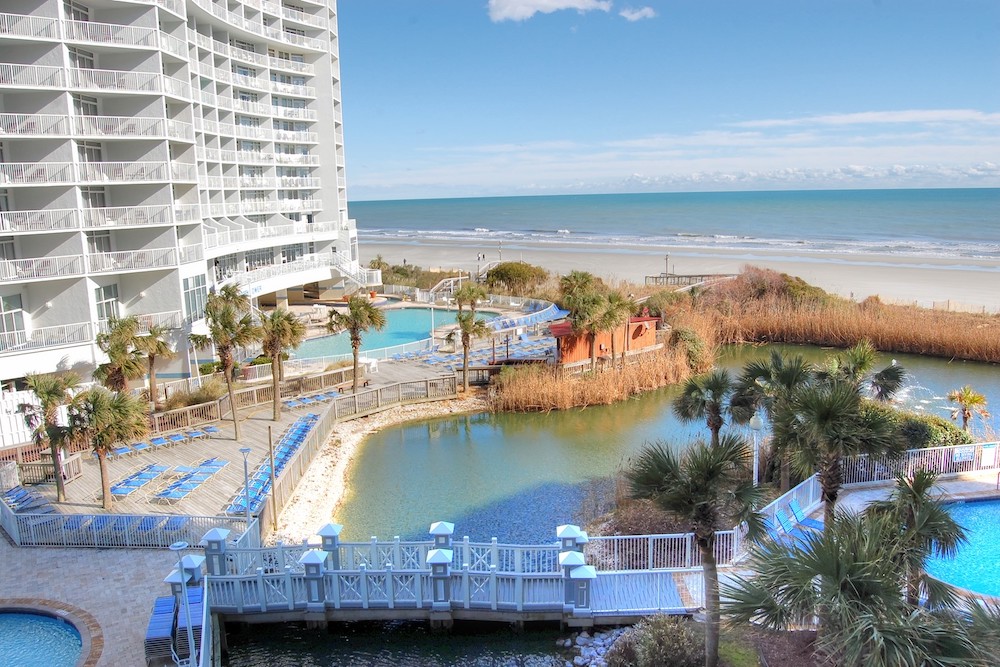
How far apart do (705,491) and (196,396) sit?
2054 centimetres

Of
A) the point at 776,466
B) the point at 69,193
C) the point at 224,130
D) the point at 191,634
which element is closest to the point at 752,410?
the point at 776,466

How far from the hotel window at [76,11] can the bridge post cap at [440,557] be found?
987 inches

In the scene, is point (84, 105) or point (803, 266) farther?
point (803, 266)

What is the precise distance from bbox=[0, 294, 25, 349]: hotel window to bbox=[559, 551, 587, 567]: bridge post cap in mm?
21723

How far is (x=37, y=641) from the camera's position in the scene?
12.7 meters

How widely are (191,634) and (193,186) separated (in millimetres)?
25117

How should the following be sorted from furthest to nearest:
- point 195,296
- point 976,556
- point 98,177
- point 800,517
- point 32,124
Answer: point 195,296 → point 98,177 → point 32,124 → point 800,517 → point 976,556

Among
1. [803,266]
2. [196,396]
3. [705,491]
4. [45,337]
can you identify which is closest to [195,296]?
[45,337]

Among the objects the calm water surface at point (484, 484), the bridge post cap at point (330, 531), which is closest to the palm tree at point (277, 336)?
the calm water surface at point (484, 484)

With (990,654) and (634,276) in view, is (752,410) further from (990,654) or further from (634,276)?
(634,276)

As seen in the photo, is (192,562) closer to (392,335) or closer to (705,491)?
(705,491)

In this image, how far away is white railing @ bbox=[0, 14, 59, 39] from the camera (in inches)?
965

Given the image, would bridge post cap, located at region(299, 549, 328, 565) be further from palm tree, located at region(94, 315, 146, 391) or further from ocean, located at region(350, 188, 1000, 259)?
ocean, located at region(350, 188, 1000, 259)

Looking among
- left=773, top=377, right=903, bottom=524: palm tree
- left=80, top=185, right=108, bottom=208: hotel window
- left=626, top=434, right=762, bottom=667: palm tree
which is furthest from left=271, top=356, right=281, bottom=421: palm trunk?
left=773, top=377, right=903, bottom=524: palm tree
